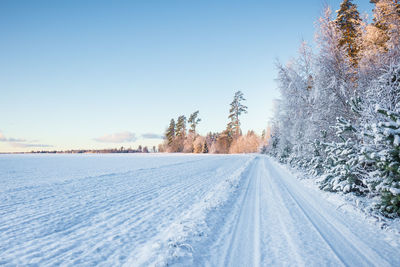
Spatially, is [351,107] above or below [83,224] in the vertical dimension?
above

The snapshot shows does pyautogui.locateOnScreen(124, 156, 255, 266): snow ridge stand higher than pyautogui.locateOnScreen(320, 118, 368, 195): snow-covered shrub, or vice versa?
pyautogui.locateOnScreen(320, 118, 368, 195): snow-covered shrub

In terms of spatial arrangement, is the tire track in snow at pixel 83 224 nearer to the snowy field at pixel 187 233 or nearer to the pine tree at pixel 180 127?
the snowy field at pixel 187 233

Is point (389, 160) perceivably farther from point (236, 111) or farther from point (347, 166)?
point (236, 111)

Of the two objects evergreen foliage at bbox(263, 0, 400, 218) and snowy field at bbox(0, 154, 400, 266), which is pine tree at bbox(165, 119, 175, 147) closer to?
evergreen foliage at bbox(263, 0, 400, 218)

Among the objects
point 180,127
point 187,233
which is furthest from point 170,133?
point 187,233

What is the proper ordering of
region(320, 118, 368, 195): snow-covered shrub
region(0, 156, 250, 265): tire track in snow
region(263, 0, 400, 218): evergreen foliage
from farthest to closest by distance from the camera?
1. region(320, 118, 368, 195): snow-covered shrub
2. region(263, 0, 400, 218): evergreen foliage
3. region(0, 156, 250, 265): tire track in snow

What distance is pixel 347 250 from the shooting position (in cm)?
345

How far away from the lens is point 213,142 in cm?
7556

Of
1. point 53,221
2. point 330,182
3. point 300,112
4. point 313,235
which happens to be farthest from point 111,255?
point 300,112

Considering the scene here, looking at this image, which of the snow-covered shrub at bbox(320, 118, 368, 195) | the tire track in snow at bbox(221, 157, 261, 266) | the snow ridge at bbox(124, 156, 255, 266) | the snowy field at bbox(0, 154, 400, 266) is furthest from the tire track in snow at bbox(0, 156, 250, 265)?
the snow-covered shrub at bbox(320, 118, 368, 195)

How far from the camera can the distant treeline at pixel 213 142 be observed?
224 ft

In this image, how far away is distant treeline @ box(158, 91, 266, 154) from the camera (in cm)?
6830

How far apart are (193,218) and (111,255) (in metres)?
2.19

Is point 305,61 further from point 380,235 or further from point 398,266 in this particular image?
point 398,266
